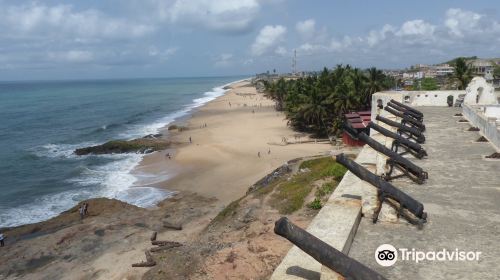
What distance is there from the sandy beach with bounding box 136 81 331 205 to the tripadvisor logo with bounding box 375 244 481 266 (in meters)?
20.4

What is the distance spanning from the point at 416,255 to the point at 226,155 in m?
34.3

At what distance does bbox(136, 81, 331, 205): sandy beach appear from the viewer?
1266 inches

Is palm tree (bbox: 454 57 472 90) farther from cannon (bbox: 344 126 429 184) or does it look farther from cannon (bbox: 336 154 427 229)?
cannon (bbox: 336 154 427 229)

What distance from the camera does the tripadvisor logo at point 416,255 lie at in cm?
735

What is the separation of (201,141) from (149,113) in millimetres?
39893

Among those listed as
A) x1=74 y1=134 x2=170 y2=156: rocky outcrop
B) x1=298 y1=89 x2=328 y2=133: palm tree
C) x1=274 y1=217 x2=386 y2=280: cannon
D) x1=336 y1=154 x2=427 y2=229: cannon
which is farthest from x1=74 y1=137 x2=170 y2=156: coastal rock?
x1=274 y1=217 x2=386 y2=280: cannon

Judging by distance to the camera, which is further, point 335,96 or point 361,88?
point 335,96

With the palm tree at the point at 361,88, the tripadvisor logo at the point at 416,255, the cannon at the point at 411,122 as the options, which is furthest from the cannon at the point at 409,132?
the palm tree at the point at 361,88

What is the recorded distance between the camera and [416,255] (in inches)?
295

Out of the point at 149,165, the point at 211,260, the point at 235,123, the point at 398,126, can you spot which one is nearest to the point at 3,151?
the point at 149,165

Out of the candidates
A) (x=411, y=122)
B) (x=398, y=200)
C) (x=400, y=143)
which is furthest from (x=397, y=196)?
(x=411, y=122)

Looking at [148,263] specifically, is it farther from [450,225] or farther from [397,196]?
[450,225]

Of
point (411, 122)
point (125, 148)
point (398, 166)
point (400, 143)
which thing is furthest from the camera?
point (125, 148)

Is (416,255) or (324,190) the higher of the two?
(416,255)
